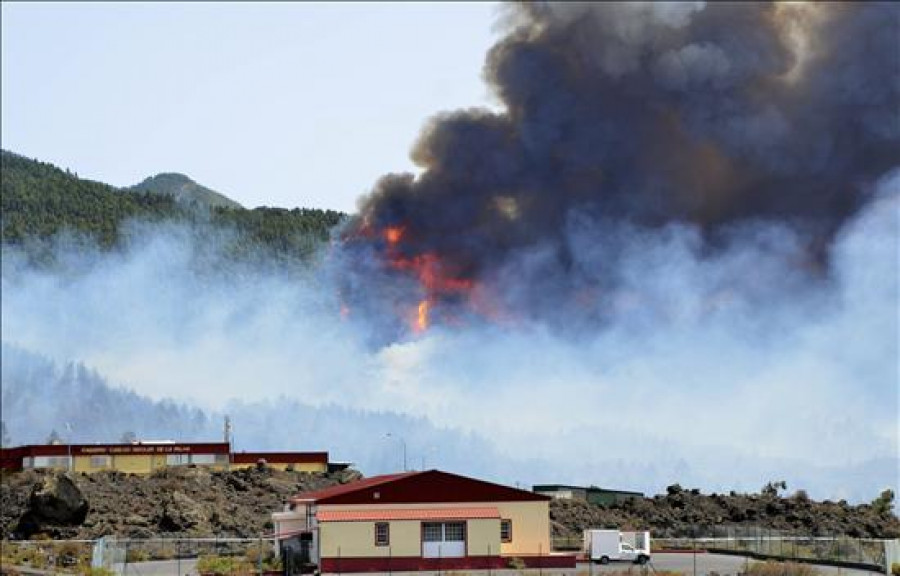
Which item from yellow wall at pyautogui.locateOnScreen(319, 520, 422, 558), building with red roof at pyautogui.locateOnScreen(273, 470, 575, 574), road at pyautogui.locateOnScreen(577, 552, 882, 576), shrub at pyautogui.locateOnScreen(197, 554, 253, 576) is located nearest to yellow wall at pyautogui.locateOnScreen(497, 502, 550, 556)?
building with red roof at pyautogui.locateOnScreen(273, 470, 575, 574)

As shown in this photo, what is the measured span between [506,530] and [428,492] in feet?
18.0

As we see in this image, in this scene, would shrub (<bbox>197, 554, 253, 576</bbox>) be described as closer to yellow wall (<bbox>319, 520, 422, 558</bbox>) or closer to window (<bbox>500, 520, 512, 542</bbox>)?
yellow wall (<bbox>319, 520, 422, 558</bbox>)

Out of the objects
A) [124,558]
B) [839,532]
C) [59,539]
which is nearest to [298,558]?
[124,558]

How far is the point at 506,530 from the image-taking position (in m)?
101

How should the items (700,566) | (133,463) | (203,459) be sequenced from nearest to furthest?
(700,566)
(133,463)
(203,459)

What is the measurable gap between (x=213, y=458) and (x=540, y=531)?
66.4m

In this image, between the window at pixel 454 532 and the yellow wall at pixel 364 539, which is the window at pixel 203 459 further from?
the window at pixel 454 532

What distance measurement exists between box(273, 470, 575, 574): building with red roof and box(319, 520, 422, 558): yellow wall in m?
0.06

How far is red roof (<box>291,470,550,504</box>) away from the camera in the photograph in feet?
325

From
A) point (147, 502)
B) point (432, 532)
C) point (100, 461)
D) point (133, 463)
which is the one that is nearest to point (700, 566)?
point (432, 532)

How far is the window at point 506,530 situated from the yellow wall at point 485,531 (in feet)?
0.64

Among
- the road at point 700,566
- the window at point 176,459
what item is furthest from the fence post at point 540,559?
the window at point 176,459

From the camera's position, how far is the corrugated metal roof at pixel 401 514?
320 ft

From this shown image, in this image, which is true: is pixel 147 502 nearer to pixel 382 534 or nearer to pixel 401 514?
pixel 401 514
